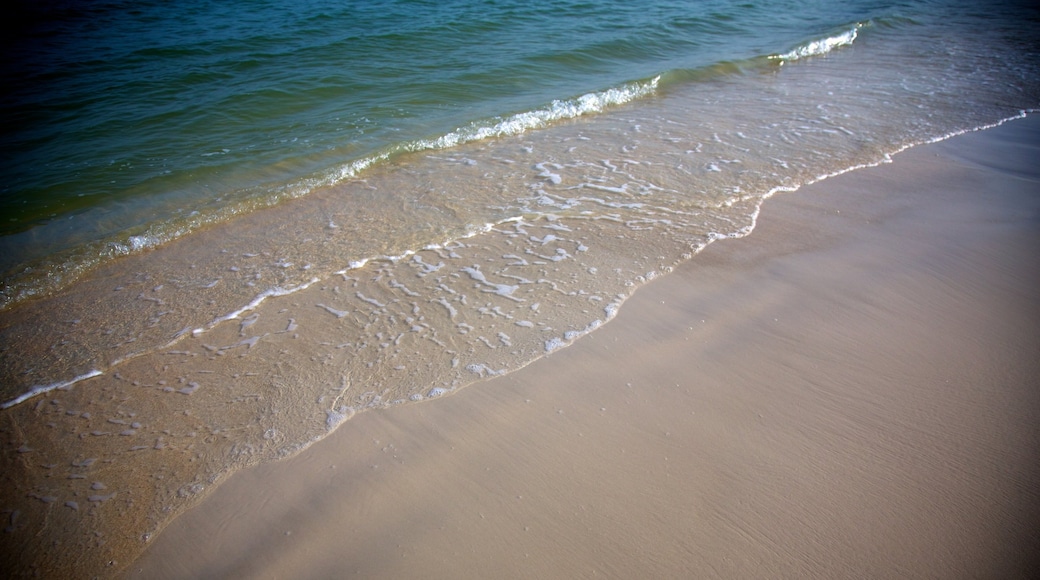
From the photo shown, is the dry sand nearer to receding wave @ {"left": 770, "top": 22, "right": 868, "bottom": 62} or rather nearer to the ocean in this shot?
the ocean

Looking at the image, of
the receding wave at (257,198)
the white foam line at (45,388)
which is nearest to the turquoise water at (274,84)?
the receding wave at (257,198)

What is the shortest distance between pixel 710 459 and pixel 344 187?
4511mm

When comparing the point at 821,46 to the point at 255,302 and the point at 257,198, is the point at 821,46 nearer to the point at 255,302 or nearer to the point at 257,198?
the point at 257,198

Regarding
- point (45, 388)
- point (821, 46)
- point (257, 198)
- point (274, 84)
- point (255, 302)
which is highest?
point (821, 46)

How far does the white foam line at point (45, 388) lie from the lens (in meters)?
3.35

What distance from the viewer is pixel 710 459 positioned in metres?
2.69

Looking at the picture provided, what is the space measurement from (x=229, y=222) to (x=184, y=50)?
6.48 m

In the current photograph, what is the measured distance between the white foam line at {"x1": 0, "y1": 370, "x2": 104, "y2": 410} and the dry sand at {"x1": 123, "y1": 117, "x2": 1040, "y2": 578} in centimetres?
155

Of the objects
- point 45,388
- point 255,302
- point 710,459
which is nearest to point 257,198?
point 255,302

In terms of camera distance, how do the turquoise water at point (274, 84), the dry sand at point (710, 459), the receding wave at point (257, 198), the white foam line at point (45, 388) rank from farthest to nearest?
the turquoise water at point (274, 84) → the receding wave at point (257, 198) → the white foam line at point (45, 388) → the dry sand at point (710, 459)

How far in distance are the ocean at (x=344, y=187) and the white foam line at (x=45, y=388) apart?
0.03ft

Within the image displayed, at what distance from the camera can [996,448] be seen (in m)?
2.71

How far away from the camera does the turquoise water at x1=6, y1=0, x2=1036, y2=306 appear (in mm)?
5727

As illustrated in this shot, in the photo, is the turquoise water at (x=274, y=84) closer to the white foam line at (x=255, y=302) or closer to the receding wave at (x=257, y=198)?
the receding wave at (x=257, y=198)
